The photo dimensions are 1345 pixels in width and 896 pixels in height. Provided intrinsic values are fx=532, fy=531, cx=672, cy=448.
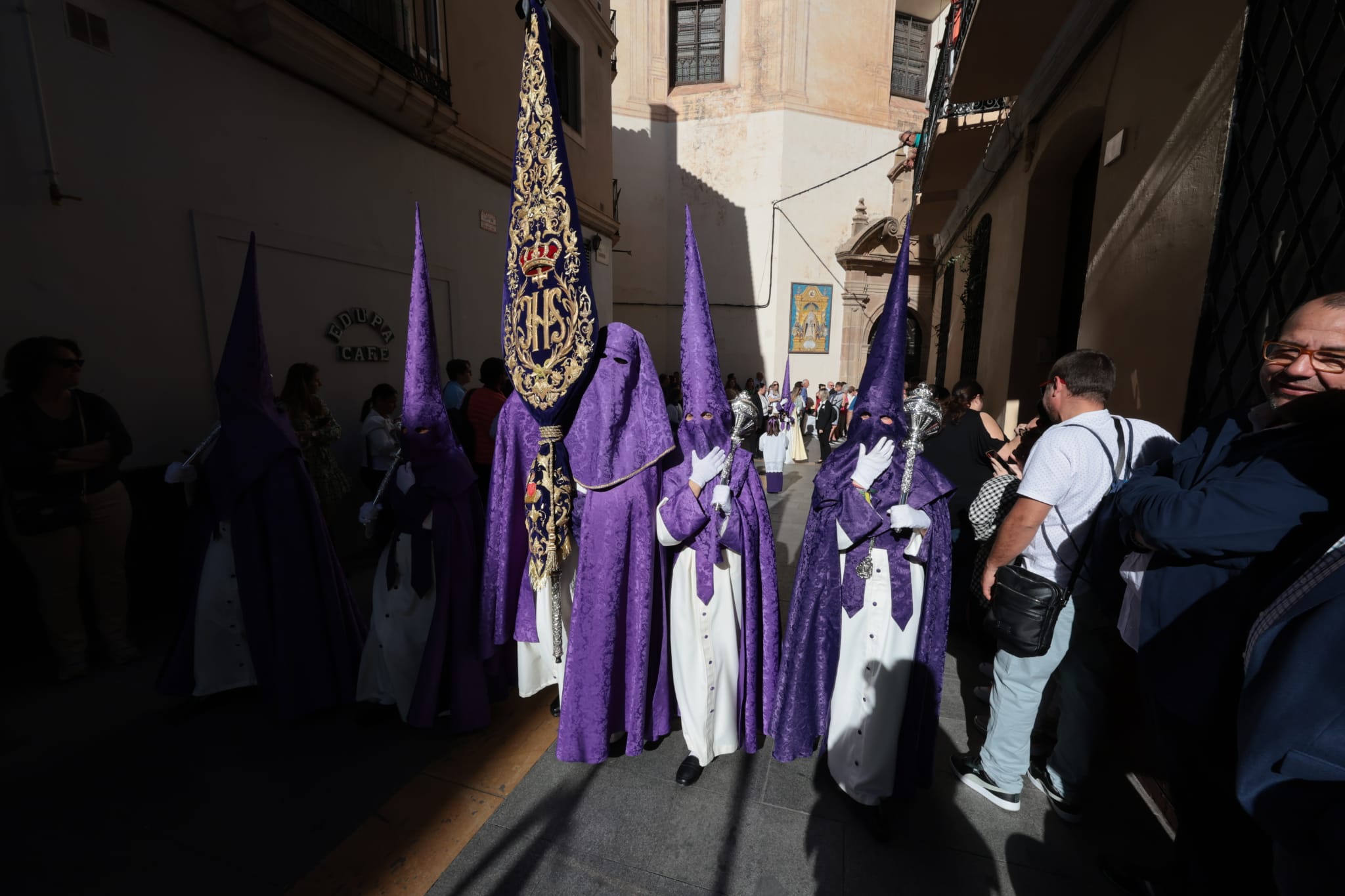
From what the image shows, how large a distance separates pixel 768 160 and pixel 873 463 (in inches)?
613

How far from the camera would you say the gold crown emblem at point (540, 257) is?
6.70 ft

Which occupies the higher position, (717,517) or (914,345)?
(914,345)

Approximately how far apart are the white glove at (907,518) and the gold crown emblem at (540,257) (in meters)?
1.56

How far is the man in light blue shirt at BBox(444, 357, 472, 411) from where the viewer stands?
17.3ft

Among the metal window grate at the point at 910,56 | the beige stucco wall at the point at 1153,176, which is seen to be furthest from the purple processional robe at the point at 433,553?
the metal window grate at the point at 910,56

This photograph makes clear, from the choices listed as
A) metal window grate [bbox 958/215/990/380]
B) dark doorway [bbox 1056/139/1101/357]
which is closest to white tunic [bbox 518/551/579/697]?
dark doorway [bbox 1056/139/1101/357]

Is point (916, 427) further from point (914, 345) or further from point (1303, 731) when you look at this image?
point (914, 345)

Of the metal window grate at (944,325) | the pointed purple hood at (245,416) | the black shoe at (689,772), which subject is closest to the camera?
the black shoe at (689,772)

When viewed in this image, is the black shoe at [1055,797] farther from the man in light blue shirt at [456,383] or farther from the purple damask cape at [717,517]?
the man in light blue shirt at [456,383]

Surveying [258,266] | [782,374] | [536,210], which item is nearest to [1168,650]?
[536,210]

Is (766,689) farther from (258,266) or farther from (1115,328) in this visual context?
(258,266)

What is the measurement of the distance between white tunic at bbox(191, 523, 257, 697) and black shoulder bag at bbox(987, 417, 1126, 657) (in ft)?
11.4

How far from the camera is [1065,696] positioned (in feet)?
6.98

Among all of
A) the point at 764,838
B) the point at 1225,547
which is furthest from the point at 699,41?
the point at 764,838
